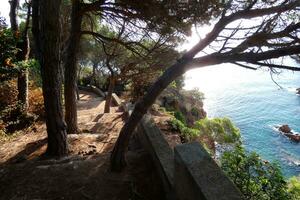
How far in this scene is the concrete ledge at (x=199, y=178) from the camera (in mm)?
2027

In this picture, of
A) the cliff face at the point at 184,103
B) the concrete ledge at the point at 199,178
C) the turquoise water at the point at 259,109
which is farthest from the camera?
the turquoise water at the point at 259,109

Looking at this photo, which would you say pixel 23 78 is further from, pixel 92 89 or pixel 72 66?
pixel 92 89

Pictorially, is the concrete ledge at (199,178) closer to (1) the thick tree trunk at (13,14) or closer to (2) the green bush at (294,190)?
(2) the green bush at (294,190)

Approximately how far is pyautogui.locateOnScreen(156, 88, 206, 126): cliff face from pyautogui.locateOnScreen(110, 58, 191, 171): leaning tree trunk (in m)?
8.50

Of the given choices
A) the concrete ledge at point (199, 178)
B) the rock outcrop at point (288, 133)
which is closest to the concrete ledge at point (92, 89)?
the rock outcrop at point (288, 133)

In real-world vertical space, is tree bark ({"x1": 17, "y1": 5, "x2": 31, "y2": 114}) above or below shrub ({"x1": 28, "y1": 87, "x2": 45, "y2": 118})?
above

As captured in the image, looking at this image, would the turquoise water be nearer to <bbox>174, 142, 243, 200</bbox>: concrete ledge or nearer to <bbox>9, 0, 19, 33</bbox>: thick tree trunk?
<bbox>9, 0, 19, 33</bbox>: thick tree trunk

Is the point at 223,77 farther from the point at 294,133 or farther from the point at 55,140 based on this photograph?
the point at 55,140

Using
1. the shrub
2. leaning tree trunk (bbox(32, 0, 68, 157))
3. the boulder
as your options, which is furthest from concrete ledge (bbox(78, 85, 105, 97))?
the boulder

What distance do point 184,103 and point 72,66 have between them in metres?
9.13

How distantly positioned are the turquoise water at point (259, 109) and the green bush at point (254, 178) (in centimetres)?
637

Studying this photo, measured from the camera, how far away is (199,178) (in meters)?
2.18

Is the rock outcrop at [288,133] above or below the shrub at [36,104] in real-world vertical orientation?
below

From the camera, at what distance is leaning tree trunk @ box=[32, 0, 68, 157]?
4.39m
